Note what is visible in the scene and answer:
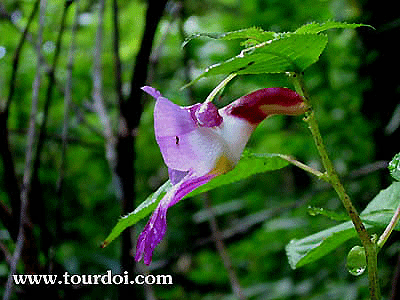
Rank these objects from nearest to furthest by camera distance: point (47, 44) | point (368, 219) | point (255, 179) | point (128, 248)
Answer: point (368, 219) < point (128, 248) < point (47, 44) < point (255, 179)

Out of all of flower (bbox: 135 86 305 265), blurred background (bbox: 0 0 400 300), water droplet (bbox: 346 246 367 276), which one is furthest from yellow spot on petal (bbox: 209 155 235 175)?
blurred background (bbox: 0 0 400 300)

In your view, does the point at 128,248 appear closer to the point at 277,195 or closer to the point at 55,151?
the point at 55,151

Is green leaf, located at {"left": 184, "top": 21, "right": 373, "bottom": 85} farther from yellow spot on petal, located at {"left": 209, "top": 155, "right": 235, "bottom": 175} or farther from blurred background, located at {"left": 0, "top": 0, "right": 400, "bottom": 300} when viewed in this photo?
blurred background, located at {"left": 0, "top": 0, "right": 400, "bottom": 300}

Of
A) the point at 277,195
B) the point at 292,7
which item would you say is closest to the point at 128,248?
the point at 292,7

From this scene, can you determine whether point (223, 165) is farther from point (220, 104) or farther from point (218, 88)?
point (220, 104)

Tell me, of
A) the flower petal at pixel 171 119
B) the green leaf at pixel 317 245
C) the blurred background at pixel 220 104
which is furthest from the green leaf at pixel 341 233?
the blurred background at pixel 220 104

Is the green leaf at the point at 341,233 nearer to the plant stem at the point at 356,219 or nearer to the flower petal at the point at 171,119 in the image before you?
the plant stem at the point at 356,219
